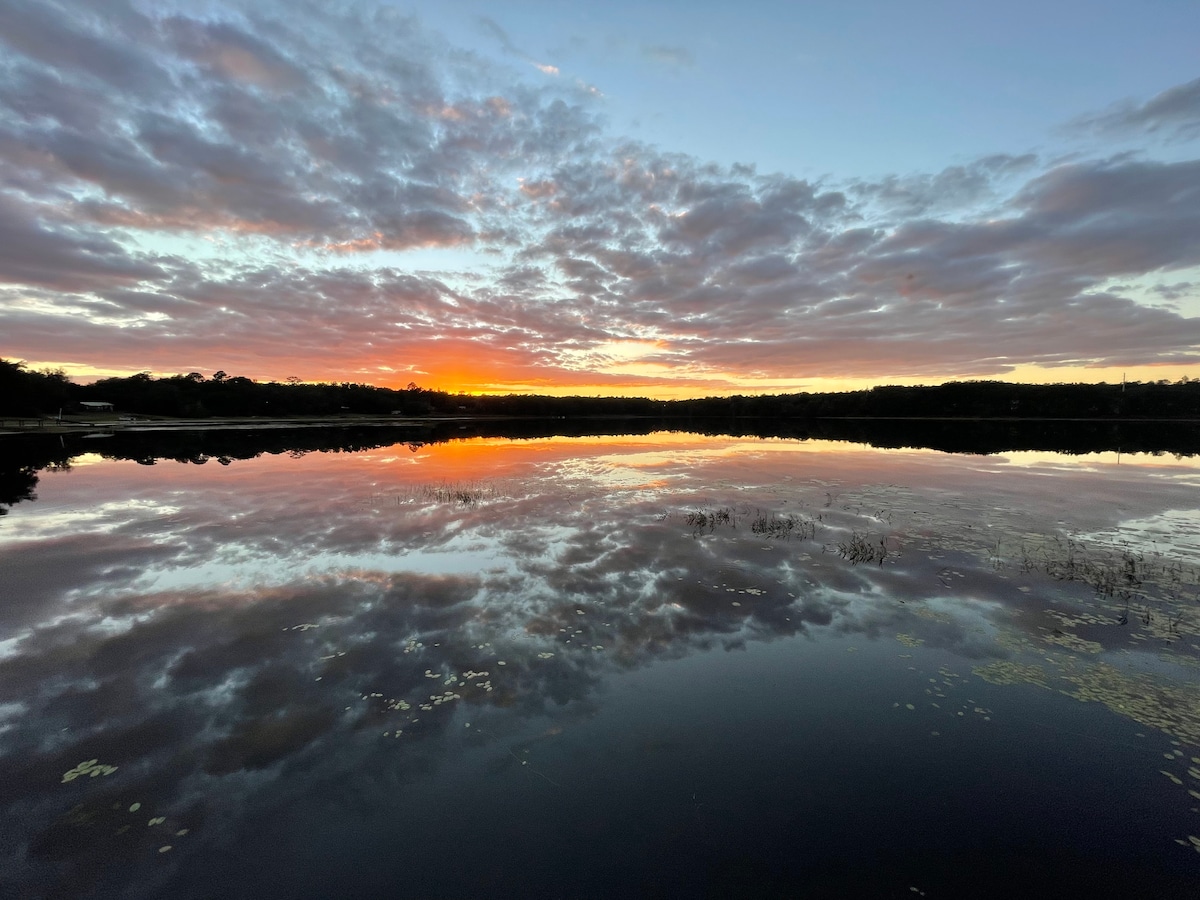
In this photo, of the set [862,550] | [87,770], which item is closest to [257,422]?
[87,770]

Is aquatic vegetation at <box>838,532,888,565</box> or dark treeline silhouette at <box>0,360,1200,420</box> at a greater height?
dark treeline silhouette at <box>0,360,1200,420</box>

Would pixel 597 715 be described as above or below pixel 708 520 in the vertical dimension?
below

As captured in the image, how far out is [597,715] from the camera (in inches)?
295

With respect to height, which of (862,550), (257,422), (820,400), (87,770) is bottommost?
(87,770)

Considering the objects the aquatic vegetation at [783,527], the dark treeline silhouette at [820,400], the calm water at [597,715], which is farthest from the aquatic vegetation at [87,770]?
the dark treeline silhouette at [820,400]

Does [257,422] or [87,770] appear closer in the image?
[87,770]

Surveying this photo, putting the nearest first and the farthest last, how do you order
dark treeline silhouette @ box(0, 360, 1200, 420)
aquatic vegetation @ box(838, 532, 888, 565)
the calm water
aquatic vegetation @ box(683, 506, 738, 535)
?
the calm water, aquatic vegetation @ box(838, 532, 888, 565), aquatic vegetation @ box(683, 506, 738, 535), dark treeline silhouette @ box(0, 360, 1200, 420)

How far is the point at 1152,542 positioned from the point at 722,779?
65.5 feet

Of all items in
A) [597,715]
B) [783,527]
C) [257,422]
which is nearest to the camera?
[597,715]

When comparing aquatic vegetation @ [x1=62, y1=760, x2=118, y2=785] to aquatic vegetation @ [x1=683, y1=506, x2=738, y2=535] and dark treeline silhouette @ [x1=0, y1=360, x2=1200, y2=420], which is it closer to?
aquatic vegetation @ [x1=683, y1=506, x2=738, y2=535]

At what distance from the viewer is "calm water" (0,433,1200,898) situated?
508cm

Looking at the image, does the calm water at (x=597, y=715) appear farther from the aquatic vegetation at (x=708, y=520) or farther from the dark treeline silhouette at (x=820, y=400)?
→ the dark treeline silhouette at (x=820, y=400)

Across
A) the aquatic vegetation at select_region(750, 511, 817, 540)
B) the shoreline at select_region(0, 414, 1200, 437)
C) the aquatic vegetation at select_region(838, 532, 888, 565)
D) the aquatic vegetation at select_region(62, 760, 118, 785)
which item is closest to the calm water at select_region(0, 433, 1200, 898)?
the aquatic vegetation at select_region(62, 760, 118, 785)

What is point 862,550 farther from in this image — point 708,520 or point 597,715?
point 597,715
